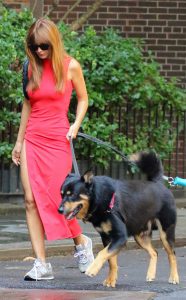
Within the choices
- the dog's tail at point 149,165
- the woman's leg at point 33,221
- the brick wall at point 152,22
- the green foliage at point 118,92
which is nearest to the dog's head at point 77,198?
the woman's leg at point 33,221

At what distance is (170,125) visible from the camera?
16328 millimetres

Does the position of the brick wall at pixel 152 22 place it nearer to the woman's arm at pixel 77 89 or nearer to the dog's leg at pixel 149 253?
the woman's arm at pixel 77 89

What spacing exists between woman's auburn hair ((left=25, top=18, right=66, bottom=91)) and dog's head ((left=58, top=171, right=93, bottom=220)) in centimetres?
99

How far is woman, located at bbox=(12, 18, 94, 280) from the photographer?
8773mm

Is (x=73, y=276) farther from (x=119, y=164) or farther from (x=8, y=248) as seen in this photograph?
(x=119, y=164)

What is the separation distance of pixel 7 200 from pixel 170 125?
3.08m

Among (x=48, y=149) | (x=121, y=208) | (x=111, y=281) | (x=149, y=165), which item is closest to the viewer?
(x=121, y=208)

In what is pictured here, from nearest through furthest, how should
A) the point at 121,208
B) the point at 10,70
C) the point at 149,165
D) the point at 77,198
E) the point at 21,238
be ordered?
the point at 77,198 → the point at 121,208 → the point at 149,165 → the point at 21,238 → the point at 10,70

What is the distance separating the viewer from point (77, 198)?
815 centimetres

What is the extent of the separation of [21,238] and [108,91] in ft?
13.9

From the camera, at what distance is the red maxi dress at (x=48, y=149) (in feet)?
28.9

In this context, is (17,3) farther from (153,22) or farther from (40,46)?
(40,46)

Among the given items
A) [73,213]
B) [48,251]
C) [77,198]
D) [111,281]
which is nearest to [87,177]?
[77,198]

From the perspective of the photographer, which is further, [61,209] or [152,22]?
[152,22]
